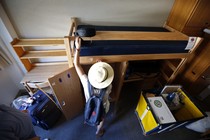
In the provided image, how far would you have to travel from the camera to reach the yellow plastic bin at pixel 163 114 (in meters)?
1.16

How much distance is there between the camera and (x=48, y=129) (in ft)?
4.54

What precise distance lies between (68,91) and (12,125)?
61 centimetres

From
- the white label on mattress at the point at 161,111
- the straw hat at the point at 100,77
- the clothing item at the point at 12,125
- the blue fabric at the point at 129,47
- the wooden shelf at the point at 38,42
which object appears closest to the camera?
the clothing item at the point at 12,125

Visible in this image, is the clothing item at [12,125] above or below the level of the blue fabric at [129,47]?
below

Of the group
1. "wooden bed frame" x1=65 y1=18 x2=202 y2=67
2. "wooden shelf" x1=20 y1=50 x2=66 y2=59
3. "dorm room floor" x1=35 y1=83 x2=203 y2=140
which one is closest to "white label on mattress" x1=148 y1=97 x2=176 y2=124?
"dorm room floor" x1=35 y1=83 x2=203 y2=140

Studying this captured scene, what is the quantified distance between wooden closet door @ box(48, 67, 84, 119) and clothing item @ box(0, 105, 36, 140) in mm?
361

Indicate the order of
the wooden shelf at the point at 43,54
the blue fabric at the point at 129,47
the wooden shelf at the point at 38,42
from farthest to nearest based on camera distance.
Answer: the wooden shelf at the point at 43,54 → the wooden shelf at the point at 38,42 → the blue fabric at the point at 129,47

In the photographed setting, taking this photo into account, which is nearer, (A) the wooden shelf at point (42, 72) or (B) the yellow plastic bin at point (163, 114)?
(B) the yellow plastic bin at point (163, 114)

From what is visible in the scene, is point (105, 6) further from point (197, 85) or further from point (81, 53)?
point (197, 85)

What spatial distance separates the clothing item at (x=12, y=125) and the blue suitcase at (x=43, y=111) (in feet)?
1.38

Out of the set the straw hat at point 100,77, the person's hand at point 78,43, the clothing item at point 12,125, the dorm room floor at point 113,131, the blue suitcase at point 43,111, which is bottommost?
the dorm room floor at point 113,131

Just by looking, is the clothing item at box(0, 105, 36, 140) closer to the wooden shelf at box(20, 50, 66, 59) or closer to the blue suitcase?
the blue suitcase

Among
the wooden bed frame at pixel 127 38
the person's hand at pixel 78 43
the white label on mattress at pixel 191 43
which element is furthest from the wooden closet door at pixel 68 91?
the white label on mattress at pixel 191 43

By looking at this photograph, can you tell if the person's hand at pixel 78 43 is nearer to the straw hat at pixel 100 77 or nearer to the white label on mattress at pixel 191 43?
the straw hat at pixel 100 77
